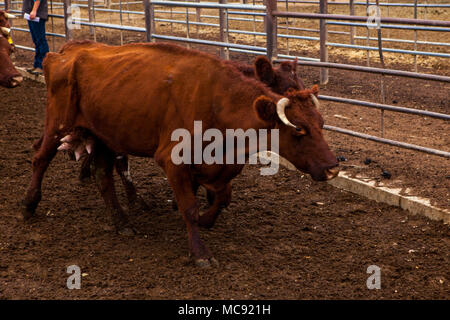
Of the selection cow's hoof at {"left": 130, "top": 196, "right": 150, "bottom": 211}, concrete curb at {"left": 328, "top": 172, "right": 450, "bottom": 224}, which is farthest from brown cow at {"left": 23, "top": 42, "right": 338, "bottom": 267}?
concrete curb at {"left": 328, "top": 172, "right": 450, "bottom": 224}

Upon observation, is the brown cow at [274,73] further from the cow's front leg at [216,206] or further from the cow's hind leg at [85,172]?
the cow's hind leg at [85,172]

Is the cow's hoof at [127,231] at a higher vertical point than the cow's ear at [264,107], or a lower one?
lower

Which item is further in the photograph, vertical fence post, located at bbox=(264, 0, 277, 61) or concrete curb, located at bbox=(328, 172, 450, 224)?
vertical fence post, located at bbox=(264, 0, 277, 61)

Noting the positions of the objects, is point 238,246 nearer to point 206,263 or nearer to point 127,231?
point 206,263

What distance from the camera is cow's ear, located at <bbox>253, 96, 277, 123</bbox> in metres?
4.36

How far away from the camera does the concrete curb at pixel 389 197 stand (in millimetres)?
5538

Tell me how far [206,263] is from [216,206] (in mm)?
646

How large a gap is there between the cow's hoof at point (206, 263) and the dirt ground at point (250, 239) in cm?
5

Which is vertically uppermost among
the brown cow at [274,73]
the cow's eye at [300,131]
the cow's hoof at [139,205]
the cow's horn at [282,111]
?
the brown cow at [274,73]

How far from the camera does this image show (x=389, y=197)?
5.95 metres

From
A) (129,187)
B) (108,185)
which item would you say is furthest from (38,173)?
(129,187)

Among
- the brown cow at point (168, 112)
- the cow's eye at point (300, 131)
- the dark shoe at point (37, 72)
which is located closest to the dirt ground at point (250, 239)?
the brown cow at point (168, 112)

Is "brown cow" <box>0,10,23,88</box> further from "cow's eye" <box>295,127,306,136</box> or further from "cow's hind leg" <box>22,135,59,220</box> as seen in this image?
"cow's eye" <box>295,127,306,136</box>
